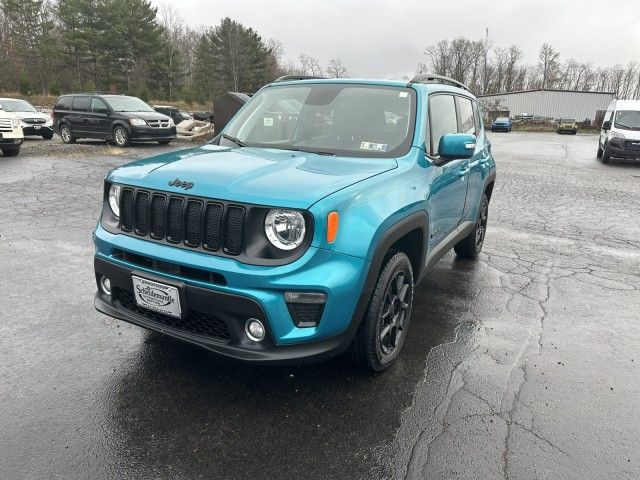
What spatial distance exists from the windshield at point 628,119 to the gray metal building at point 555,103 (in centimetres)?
5435

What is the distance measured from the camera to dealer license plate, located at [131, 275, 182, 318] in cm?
265

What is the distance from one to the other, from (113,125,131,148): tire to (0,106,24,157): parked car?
3.36 metres

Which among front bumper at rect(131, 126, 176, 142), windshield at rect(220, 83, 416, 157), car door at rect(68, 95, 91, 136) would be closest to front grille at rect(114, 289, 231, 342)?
windshield at rect(220, 83, 416, 157)

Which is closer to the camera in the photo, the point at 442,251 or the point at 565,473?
the point at 565,473

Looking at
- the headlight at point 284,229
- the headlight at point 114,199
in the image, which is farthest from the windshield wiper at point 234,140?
the headlight at point 284,229

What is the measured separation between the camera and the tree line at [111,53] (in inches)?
1873

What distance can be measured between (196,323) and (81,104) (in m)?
17.0

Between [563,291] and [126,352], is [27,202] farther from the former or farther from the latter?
[563,291]

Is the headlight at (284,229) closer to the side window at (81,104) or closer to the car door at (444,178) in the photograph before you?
the car door at (444,178)

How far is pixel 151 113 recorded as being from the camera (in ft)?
54.8

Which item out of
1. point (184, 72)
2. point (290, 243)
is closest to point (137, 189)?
point (290, 243)

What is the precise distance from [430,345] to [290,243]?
1721 millimetres

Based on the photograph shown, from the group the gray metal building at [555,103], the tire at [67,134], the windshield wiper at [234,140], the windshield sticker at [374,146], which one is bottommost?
the tire at [67,134]

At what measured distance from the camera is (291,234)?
A: 2.53m
